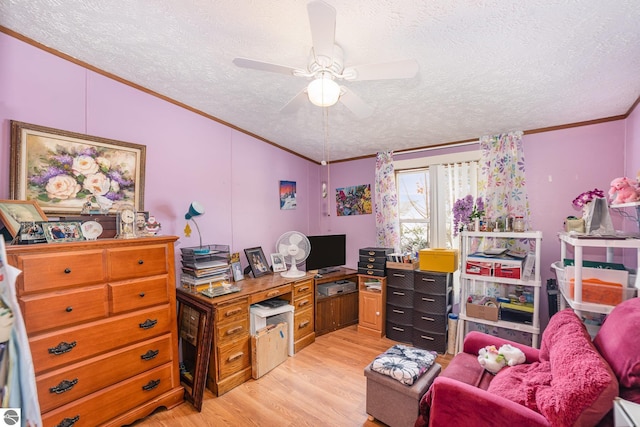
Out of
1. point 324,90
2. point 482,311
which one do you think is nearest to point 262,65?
point 324,90

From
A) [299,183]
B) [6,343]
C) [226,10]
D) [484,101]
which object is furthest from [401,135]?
[6,343]

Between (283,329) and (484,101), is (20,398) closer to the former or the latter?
(283,329)

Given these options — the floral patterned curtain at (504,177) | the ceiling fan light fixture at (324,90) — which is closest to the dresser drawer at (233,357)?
the ceiling fan light fixture at (324,90)

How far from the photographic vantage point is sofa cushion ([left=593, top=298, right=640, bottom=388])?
3.41 feet

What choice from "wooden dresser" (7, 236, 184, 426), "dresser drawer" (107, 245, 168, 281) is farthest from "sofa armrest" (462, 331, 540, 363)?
"dresser drawer" (107, 245, 168, 281)

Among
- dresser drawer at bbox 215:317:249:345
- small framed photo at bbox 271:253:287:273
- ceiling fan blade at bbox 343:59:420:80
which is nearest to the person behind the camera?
ceiling fan blade at bbox 343:59:420:80

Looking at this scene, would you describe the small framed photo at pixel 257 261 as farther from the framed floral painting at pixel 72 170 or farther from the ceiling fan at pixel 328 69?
the ceiling fan at pixel 328 69

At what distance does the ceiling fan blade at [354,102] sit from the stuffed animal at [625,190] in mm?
1590

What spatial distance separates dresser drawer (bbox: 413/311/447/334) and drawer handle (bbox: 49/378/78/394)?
9.37ft

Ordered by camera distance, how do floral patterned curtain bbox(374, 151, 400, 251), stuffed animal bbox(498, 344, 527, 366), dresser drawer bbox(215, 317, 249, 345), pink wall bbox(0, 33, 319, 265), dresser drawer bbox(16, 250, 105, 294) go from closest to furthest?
1. dresser drawer bbox(16, 250, 105, 294)
2. stuffed animal bbox(498, 344, 527, 366)
3. pink wall bbox(0, 33, 319, 265)
4. dresser drawer bbox(215, 317, 249, 345)
5. floral patterned curtain bbox(374, 151, 400, 251)

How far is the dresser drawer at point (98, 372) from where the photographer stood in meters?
1.53

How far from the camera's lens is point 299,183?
3.96 meters

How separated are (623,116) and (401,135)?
181 centimetres

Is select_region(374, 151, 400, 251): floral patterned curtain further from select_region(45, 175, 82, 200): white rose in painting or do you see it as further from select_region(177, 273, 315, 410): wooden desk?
select_region(45, 175, 82, 200): white rose in painting
